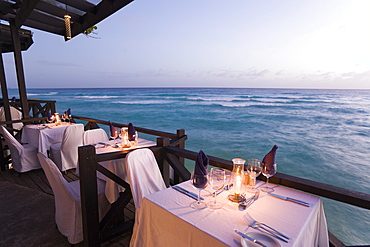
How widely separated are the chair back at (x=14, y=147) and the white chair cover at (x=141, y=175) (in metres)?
2.87

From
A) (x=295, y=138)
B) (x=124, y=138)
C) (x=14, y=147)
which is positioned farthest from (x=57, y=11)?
(x=295, y=138)

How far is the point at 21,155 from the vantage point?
330 cm

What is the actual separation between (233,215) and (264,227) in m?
0.17

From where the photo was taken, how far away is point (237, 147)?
31.8 feet

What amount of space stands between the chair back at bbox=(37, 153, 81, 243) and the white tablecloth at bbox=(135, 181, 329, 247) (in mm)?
810

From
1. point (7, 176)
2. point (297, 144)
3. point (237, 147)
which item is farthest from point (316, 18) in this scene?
point (7, 176)

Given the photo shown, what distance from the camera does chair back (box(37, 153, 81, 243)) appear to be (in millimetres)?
1638

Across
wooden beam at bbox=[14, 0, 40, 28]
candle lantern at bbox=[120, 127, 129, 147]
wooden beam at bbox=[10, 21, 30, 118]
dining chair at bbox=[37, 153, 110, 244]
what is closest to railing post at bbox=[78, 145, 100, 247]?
dining chair at bbox=[37, 153, 110, 244]

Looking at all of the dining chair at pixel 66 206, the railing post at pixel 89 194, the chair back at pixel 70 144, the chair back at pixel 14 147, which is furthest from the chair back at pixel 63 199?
the chair back at pixel 14 147

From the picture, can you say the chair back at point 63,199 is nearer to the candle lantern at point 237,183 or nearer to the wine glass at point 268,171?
the candle lantern at point 237,183

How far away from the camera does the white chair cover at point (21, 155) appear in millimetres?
3242

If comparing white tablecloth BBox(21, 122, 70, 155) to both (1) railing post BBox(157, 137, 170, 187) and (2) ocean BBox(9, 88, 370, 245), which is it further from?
(2) ocean BBox(9, 88, 370, 245)

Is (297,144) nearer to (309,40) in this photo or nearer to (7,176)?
(309,40)

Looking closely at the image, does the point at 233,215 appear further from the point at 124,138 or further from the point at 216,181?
the point at 124,138
